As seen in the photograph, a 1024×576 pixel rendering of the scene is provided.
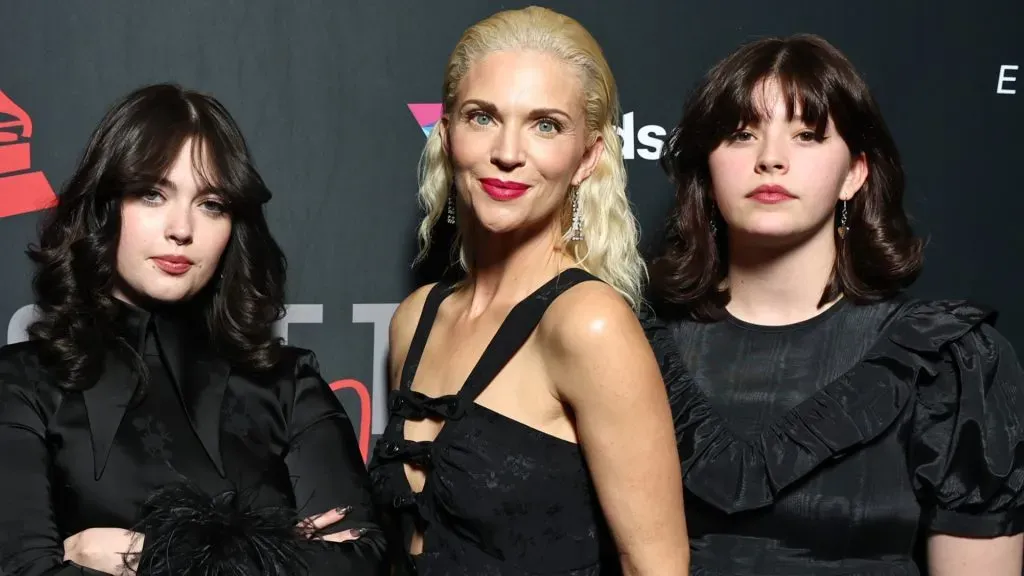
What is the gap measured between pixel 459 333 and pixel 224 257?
43 cm

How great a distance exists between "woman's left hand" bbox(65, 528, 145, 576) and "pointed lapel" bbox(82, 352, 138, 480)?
0.09 metres

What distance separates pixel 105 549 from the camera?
5.34 feet

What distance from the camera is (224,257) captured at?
75.9 inches

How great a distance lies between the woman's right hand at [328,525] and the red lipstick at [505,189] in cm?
55

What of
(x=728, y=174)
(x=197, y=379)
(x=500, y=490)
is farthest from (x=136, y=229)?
(x=728, y=174)

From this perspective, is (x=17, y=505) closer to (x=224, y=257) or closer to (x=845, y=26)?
(x=224, y=257)

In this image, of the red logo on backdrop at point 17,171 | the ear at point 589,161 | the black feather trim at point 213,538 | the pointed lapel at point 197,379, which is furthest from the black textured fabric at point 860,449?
the red logo on backdrop at point 17,171

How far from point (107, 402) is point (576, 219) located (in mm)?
792

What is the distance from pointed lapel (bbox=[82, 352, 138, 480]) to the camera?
1.69 m

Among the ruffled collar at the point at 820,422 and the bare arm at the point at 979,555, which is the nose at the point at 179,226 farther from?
the bare arm at the point at 979,555

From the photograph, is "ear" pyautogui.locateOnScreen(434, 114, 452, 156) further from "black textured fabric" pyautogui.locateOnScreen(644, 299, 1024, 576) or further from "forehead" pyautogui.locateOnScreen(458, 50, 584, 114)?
"black textured fabric" pyautogui.locateOnScreen(644, 299, 1024, 576)

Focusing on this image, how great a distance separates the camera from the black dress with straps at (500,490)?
5.50ft

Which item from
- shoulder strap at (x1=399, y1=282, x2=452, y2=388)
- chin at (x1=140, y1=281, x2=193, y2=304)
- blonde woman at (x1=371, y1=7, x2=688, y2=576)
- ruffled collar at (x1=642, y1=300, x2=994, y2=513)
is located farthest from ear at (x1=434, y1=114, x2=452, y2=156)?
ruffled collar at (x1=642, y1=300, x2=994, y2=513)

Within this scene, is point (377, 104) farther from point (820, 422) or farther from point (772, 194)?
point (820, 422)
